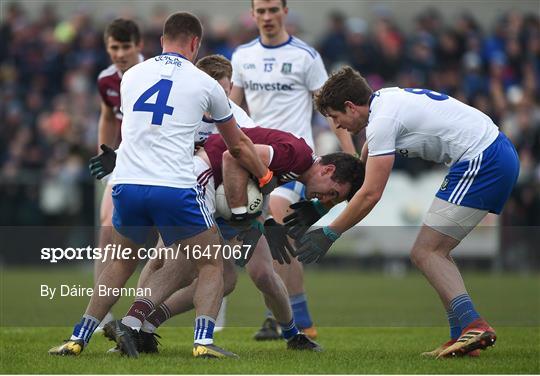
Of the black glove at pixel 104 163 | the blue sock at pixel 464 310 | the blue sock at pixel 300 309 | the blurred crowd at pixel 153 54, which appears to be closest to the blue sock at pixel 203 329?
the black glove at pixel 104 163

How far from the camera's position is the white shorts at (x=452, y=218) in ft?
27.2

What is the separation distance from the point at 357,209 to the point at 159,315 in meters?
1.74

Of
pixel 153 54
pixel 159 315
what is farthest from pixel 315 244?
pixel 153 54

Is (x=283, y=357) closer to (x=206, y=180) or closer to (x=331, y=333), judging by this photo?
(x=206, y=180)

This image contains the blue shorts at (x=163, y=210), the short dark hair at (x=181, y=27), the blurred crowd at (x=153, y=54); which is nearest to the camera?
the blue shorts at (x=163, y=210)

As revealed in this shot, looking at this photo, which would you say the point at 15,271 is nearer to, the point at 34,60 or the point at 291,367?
the point at 34,60

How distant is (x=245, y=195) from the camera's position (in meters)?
8.07

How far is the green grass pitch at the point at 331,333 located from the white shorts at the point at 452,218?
0.97 m

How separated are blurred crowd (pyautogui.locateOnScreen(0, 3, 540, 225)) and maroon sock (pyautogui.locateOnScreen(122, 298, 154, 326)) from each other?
36.7ft

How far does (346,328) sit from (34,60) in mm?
13410

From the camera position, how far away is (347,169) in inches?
329

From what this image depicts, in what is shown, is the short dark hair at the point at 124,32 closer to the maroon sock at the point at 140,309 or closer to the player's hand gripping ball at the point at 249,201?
the player's hand gripping ball at the point at 249,201

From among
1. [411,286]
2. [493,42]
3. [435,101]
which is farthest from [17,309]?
[493,42]

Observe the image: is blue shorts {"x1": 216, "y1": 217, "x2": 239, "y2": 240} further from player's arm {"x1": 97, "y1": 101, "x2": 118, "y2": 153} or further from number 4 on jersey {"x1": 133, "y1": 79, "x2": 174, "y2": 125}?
player's arm {"x1": 97, "y1": 101, "x2": 118, "y2": 153}
